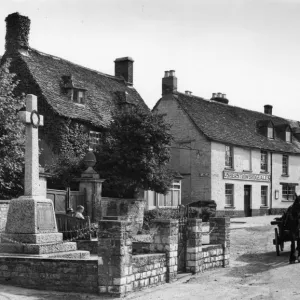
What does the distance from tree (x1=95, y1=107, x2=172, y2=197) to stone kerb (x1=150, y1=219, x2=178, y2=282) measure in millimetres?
12709

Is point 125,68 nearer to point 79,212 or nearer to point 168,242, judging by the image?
point 79,212

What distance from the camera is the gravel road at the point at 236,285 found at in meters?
10.2

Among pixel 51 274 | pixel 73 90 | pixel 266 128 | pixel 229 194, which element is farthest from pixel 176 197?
pixel 51 274

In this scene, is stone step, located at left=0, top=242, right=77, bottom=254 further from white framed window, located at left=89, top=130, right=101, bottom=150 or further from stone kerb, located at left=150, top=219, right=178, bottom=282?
white framed window, located at left=89, top=130, right=101, bottom=150

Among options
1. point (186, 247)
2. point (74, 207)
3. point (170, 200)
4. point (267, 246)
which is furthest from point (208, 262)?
point (170, 200)

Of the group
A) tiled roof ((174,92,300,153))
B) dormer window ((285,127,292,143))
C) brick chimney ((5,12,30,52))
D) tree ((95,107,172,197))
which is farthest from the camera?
dormer window ((285,127,292,143))

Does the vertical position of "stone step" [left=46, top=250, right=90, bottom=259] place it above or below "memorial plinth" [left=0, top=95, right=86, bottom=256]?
below

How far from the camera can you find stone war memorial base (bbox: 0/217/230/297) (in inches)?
398

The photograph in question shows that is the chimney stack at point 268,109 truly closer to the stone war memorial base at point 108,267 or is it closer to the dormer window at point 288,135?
the dormer window at point 288,135

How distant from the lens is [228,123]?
41.7 meters

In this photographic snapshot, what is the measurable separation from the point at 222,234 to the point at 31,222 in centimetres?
563

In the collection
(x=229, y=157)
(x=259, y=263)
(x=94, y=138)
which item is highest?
(x=94, y=138)

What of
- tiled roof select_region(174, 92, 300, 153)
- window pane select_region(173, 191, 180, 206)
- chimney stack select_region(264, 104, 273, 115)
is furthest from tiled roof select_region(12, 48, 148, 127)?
chimney stack select_region(264, 104, 273, 115)

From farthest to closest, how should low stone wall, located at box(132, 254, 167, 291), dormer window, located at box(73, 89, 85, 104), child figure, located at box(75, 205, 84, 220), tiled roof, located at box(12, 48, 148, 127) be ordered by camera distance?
dormer window, located at box(73, 89, 85, 104) < tiled roof, located at box(12, 48, 148, 127) < child figure, located at box(75, 205, 84, 220) < low stone wall, located at box(132, 254, 167, 291)
